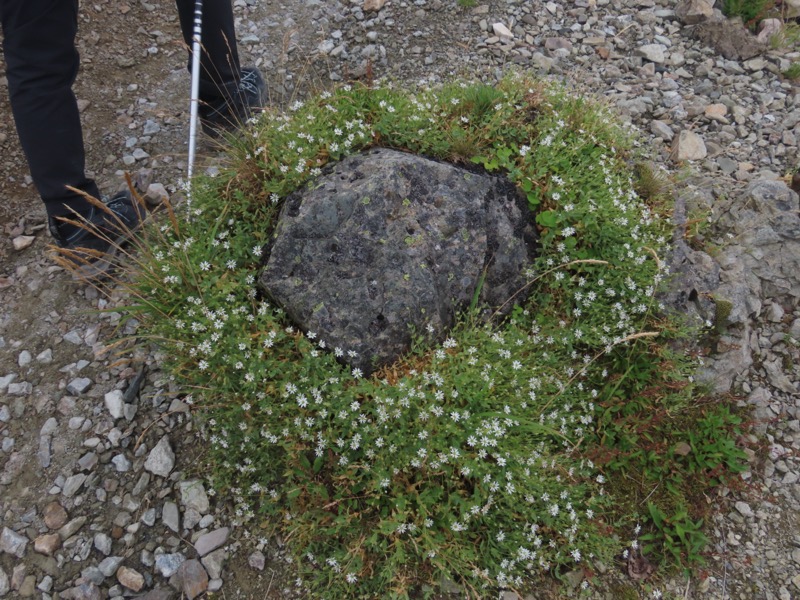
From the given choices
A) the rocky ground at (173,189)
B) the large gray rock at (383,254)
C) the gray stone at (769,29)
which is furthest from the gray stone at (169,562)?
the gray stone at (769,29)

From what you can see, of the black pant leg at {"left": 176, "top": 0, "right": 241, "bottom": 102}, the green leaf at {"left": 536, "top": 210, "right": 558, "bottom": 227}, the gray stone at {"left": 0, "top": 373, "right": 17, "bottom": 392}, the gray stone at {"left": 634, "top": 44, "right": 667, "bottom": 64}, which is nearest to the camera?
the green leaf at {"left": 536, "top": 210, "right": 558, "bottom": 227}

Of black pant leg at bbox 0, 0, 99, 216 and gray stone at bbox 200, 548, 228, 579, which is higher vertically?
black pant leg at bbox 0, 0, 99, 216

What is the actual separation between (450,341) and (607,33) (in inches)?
221

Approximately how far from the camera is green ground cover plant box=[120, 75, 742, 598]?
3.93 meters

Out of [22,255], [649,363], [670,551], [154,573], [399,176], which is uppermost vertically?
[399,176]

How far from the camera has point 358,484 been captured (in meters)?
4.02

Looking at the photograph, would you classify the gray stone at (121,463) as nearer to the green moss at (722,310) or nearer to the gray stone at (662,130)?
the green moss at (722,310)

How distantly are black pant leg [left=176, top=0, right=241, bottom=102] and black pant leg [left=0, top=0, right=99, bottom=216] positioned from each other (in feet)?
4.38

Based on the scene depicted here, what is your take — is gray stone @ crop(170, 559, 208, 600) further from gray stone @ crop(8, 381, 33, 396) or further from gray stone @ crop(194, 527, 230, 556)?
gray stone @ crop(8, 381, 33, 396)

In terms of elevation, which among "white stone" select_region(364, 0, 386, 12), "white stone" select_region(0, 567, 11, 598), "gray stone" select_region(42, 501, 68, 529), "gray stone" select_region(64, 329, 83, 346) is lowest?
"white stone" select_region(0, 567, 11, 598)

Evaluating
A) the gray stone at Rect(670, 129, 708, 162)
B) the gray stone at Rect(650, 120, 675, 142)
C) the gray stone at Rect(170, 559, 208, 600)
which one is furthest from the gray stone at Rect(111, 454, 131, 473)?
the gray stone at Rect(650, 120, 675, 142)

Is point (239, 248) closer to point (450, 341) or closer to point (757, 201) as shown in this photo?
point (450, 341)

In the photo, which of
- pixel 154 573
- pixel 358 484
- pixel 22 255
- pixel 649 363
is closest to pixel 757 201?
pixel 649 363

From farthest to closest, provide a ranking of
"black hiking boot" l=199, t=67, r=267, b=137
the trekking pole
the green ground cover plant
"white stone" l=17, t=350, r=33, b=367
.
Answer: "black hiking boot" l=199, t=67, r=267, b=137
the trekking pole
"white stone" l=17, t=350, r=33, b=367
the green ground cover plant
